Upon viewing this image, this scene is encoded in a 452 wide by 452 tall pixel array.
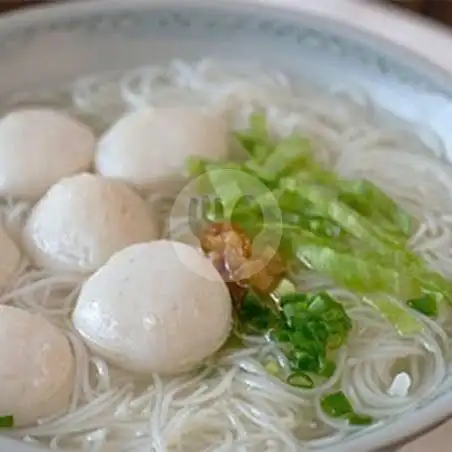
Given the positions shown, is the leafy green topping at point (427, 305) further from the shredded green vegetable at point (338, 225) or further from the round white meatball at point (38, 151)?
the round white meatball at point (38, 151)

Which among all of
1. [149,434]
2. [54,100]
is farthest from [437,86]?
[149,434]

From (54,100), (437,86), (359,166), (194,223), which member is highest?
(437,86)

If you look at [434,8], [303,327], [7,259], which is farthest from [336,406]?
[434,8]

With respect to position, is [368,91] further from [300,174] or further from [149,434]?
[149,434]

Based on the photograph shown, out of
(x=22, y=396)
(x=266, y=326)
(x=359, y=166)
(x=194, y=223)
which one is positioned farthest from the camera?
(x=359, y=166)

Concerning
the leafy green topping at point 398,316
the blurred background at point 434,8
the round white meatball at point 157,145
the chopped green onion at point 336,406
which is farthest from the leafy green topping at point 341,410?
the blurred background at point 434,8

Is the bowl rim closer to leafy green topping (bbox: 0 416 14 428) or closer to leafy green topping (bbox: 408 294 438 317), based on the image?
leafy green topping (bbox: 408 294 438 317)

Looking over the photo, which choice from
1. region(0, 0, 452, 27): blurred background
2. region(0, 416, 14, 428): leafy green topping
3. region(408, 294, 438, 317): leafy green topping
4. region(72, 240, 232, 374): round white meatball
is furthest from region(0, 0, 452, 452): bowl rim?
region(0, 416, 14, 428): leafy green topping
